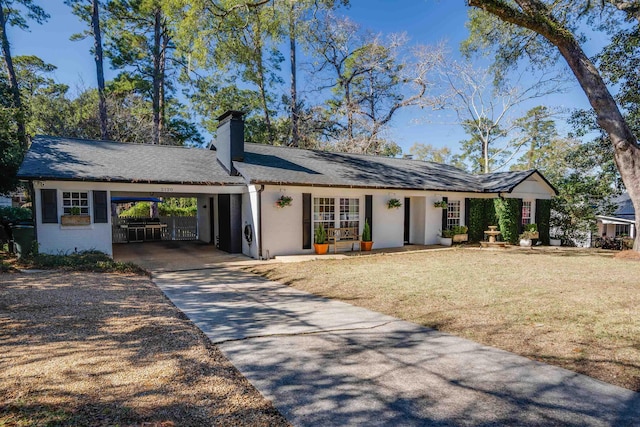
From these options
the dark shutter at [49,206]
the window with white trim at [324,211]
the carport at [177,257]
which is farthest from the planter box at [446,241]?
the dark shutter at [49,206]

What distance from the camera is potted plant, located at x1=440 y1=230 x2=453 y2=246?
15.7 metres

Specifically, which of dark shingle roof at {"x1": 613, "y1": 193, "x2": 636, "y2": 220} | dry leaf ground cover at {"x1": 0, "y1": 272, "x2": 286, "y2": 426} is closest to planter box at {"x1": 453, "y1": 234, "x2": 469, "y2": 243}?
dry leaf ground cover at {"x1": 0, "y1": 272, "x2": 286, "y2": 426}

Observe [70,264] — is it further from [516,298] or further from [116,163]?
[516,298]

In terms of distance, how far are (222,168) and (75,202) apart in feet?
16.1

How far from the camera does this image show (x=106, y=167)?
1112 centimetres

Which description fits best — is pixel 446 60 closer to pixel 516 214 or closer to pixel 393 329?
pixel 516 214

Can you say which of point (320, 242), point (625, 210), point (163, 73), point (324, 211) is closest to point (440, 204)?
point (324, 211)

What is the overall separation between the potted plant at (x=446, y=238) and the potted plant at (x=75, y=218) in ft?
45.4

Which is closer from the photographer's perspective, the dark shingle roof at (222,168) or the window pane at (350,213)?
the dark shingle roof at (222,168)

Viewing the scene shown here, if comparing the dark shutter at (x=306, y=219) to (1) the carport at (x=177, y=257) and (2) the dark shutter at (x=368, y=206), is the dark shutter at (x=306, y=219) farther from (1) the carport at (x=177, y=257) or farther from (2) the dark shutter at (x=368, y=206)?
(2) the dark shutter at (x=368, y=206)

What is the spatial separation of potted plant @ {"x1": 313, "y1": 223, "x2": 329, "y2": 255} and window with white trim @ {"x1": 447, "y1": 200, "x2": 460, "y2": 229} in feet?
23.2

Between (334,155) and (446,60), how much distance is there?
12.6 metres

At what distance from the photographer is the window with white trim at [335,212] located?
42.9 ft

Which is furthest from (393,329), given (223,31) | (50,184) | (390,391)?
(223,31)
